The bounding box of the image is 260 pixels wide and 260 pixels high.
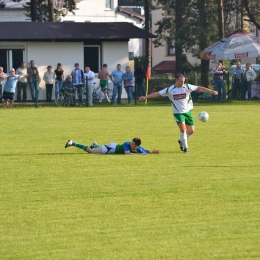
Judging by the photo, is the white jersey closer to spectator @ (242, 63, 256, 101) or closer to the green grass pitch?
the green grass pitch

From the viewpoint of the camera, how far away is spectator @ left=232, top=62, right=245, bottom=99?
3712 centimetres

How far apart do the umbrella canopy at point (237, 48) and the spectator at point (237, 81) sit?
752 mm

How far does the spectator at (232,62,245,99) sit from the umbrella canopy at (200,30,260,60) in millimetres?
752

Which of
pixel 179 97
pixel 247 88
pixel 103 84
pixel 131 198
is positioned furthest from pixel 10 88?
pixel 131 198

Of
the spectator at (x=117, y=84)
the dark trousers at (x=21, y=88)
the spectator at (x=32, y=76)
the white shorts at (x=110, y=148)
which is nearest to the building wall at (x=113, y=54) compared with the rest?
the spectator at (x=117, y=84)

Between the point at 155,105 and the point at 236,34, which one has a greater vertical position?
the point at 236,34

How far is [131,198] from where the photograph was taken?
1118 centimetres

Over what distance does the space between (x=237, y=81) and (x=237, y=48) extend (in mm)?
2030

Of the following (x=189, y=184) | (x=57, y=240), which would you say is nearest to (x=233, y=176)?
(x=189, y=184)

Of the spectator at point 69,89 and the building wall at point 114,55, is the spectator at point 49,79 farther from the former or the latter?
the building wall at point 114,55

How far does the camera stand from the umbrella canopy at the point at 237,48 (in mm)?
37938

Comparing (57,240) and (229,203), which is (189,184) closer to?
(229,203)

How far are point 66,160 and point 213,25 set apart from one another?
124 ft

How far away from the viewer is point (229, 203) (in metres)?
10.7
